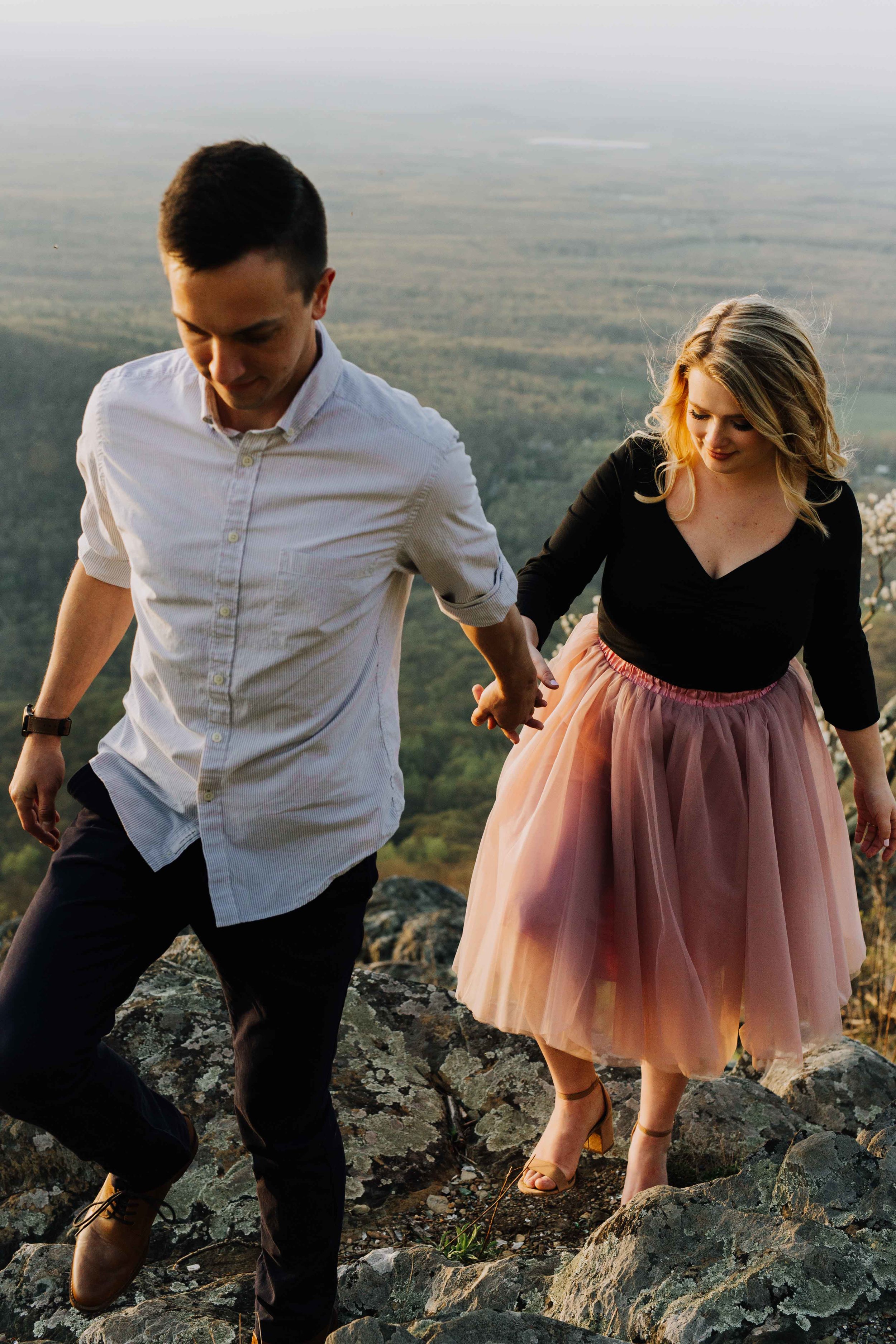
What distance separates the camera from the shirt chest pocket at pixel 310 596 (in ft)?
4.66

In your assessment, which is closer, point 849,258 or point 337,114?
point 849,258

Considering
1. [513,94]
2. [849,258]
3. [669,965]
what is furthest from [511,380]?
[513,94]

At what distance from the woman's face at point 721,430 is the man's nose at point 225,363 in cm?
94

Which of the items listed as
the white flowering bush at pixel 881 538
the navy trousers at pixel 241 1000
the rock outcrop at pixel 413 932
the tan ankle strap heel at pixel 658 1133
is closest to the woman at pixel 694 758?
the tan ankle strap heel at pixel 658 1133

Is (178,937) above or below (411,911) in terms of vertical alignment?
above

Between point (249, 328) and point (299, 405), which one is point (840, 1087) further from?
point (249, 328)

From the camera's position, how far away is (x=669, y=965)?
2014mm

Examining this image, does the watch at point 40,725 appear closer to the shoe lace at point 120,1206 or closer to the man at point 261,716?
the man at point 261,716

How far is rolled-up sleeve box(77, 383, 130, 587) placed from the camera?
1.54m

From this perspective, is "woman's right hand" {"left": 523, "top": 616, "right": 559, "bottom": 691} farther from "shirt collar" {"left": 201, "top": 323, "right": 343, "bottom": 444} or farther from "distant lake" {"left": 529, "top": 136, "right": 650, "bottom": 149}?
"distant lake" {"left": 529, "top": 136, "right": 650, "bottom": 149}

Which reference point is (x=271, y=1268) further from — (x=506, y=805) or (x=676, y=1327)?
(x=506, y=805)

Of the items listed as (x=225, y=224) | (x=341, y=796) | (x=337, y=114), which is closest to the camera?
(x=225, y=224)

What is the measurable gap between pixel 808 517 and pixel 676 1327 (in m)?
1.34

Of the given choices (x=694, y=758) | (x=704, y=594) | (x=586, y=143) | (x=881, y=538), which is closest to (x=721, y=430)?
(x=704, y=594)
